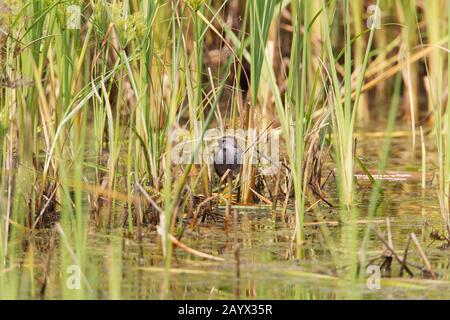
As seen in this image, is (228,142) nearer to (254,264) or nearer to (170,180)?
(170,180)

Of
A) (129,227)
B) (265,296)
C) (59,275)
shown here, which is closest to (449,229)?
(265,296)

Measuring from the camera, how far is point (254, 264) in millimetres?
2598

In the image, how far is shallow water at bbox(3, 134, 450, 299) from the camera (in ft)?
7.75

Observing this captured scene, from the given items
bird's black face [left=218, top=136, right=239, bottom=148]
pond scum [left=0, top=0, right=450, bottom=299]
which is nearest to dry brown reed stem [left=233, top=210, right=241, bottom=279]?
pond scum [left=0, top=0, right=450, bottom=299]

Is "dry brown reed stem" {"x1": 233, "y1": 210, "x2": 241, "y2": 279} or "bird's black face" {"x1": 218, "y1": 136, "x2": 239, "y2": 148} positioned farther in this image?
"bird's black face" {"x1": 218, "y1": 136, "x2": 239, "y2": 148}

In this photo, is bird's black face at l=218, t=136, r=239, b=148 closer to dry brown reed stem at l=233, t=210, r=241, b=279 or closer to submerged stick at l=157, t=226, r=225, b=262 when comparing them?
dry brown reed stem at l=233, t=210, r=241, b=279

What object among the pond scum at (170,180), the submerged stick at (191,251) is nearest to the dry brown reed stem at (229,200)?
the pond scum at (170,180)

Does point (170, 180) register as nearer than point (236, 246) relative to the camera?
No

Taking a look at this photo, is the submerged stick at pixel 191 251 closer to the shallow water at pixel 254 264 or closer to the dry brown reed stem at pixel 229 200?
the shallow water at pixel 254 264

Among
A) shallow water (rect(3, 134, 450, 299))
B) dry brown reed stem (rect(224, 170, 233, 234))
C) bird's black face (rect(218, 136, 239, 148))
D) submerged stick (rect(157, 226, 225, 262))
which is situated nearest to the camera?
shallow water (rect(3, 134, 450, 299))

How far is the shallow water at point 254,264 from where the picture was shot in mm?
2361

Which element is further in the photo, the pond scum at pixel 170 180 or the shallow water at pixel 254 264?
the pond scum at pixel 170 180

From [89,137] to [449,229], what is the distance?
2396mm

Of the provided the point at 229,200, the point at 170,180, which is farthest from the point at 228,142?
the point at 170,180
